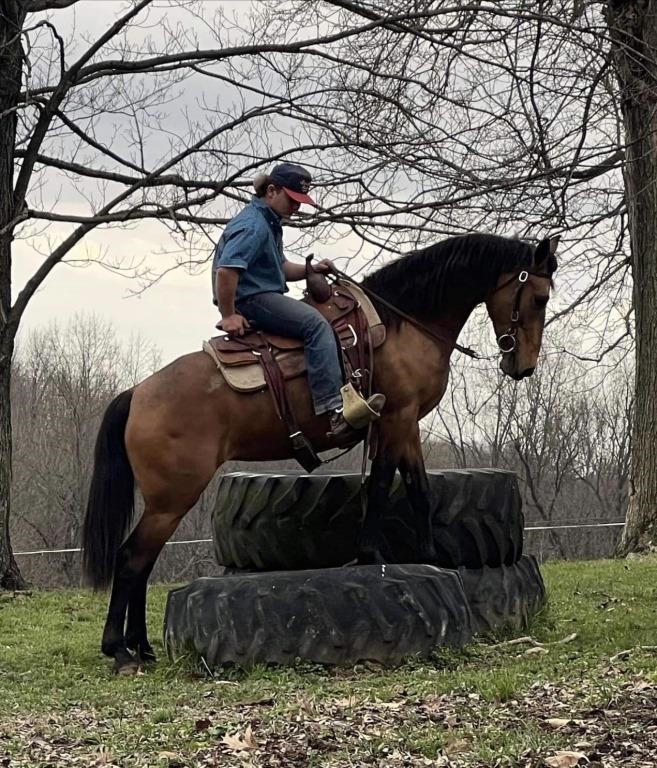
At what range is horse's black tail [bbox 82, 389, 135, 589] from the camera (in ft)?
21.1

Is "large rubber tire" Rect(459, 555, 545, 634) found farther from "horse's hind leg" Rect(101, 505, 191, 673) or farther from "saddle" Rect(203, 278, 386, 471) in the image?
"horse's hind leg" Rect(101, 505, 191, 673)

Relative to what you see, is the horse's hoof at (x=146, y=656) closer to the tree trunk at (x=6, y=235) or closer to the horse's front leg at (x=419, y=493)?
the horse's front leg at (x=419, y=493)

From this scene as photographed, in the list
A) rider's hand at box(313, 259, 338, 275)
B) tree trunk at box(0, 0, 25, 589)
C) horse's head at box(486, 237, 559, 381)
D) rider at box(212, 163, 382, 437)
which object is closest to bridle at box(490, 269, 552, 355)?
horse's head at box(486, 237, 559, 381)

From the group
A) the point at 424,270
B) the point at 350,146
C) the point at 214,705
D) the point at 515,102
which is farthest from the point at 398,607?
the point at 350,146

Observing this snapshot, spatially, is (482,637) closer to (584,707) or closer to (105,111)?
(584,707)

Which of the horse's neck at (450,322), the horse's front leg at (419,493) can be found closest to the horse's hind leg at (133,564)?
the horse's front leg at (419,493)

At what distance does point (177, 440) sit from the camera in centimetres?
619

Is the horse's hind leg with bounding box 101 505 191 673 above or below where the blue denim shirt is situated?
below

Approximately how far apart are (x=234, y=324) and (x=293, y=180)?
3.15 feet

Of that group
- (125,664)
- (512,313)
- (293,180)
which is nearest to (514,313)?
(512,313)

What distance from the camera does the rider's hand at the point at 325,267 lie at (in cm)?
669

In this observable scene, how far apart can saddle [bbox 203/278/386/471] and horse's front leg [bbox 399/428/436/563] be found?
474mm

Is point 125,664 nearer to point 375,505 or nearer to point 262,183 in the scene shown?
point 375,505

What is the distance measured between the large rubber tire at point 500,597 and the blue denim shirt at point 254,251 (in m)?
2.16
